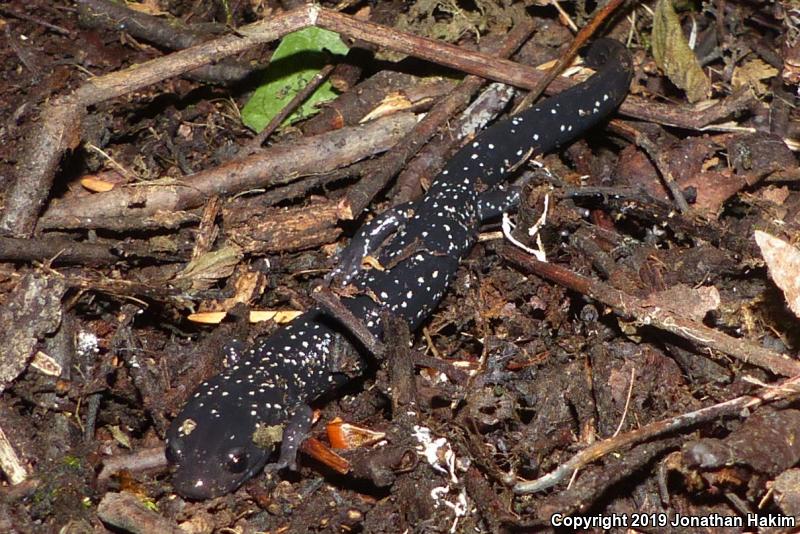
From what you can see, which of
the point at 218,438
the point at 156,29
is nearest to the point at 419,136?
the point at 156,29

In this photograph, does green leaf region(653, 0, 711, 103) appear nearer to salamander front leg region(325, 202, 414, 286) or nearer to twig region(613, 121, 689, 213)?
twig region(613, 121, 689, 213)

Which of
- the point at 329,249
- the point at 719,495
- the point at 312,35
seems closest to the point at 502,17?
the point at 312,35

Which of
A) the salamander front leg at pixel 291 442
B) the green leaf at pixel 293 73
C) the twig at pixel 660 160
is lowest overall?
the salamander front leg at pixel 291 442

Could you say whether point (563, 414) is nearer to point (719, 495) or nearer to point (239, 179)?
point (719, 495)

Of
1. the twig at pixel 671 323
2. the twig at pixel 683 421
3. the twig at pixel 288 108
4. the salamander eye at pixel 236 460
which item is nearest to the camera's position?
the twig at pixel 683 421

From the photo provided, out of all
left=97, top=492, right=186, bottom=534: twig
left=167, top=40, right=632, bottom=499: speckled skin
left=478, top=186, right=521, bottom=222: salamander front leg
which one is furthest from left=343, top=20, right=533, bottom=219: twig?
left=97, top=492, right=186, bottom=534: twig

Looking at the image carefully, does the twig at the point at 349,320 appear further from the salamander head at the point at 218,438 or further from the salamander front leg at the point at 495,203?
the salamander front leg at the point at 495,203

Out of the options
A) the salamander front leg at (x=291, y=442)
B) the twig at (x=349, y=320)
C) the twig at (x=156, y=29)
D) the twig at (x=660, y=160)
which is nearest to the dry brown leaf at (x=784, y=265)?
the twig at (x=660, y=160)
